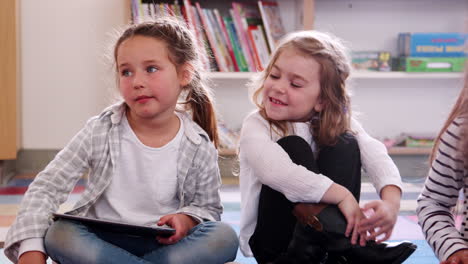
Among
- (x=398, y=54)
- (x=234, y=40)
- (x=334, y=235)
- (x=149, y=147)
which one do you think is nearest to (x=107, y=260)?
(x=149, y=147)

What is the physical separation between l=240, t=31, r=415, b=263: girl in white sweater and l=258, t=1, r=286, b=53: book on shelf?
3.76 feet

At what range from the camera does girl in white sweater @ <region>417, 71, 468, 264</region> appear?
1.04 m

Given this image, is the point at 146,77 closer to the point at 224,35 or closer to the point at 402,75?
the point at 224,35

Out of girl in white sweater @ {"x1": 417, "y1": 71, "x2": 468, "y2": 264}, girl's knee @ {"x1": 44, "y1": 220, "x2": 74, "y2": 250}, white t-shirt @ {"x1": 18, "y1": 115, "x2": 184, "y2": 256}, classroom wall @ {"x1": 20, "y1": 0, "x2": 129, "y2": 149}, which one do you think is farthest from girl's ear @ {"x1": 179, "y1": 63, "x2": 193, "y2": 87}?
classroom wall @ {"x1": 20, "y1": 0, "x2": 129, "y2": 149}

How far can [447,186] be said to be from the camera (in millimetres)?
1092

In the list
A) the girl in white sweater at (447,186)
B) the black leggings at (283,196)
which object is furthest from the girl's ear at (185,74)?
the girl in white sweater at (447,186)

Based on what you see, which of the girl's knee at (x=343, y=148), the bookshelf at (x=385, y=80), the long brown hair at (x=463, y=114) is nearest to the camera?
the long brown hair at (x=463, y=114)

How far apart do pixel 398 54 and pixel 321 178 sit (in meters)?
1.74

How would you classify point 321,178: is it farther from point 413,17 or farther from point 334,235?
point 413,17

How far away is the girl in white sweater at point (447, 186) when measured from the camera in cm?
104

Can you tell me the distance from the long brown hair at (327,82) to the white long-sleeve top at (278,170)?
24 millimetres

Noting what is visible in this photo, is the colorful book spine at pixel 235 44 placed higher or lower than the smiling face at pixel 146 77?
lower

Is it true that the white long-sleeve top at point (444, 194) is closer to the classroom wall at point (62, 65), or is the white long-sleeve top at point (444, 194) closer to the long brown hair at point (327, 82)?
the long brown hair at point (327, 82)

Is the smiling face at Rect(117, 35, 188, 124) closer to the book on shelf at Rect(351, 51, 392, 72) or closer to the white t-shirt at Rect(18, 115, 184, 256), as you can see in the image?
the white t-shirt at Rect(18, 115, 184, 256)
